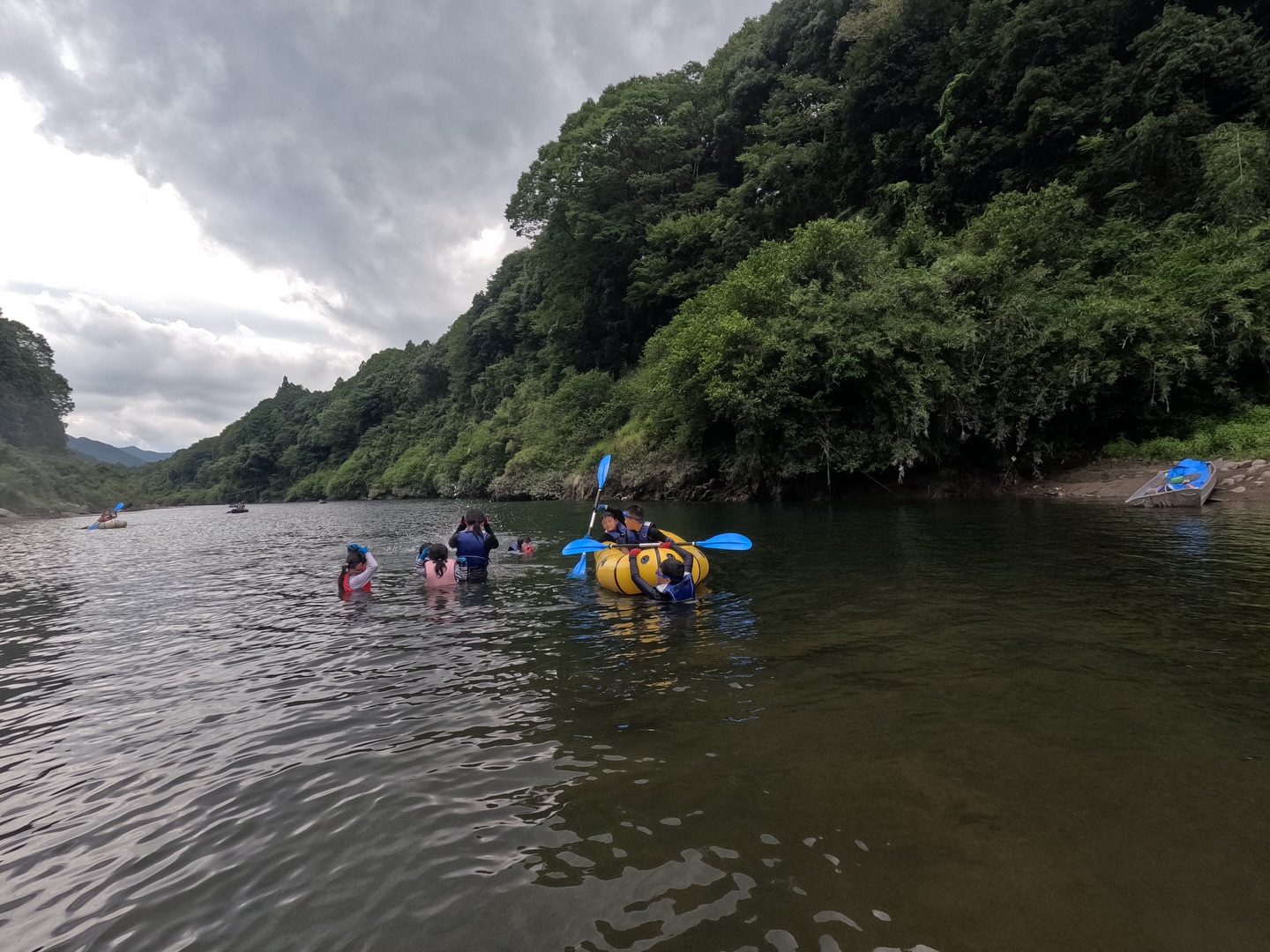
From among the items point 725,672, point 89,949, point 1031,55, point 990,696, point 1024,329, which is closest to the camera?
point 89,949

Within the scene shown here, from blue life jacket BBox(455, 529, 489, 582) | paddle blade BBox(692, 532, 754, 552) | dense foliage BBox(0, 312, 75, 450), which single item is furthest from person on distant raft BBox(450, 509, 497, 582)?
dense foliage BBox(0, 312, 75, 450)

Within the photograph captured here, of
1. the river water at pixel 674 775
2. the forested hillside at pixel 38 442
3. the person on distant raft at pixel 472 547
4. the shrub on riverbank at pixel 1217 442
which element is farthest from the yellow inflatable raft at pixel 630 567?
the forested hillside at pixel 38 442

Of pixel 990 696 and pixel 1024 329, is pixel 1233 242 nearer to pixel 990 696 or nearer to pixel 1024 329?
pixel 1024 329

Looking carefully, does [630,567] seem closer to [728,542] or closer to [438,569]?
[728,542]

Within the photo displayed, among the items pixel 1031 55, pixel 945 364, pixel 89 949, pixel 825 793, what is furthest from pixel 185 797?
pixel 1031 55

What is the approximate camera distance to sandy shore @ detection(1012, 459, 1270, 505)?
1514cm

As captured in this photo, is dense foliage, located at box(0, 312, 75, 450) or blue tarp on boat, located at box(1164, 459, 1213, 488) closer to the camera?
blue tarp on boat, located at box(1164, 459, 1213, 488)

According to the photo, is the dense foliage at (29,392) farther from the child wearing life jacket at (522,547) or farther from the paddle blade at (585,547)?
the paddle blade at (585,547)

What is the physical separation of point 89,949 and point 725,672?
4.46 metres

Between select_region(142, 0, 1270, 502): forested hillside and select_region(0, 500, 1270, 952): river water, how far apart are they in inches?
565

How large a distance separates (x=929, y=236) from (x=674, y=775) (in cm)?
2811

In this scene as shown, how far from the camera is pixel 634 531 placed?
34.7ft

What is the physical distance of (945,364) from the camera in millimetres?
20922

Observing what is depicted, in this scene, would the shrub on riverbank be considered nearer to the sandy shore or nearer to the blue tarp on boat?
the sandy shore
